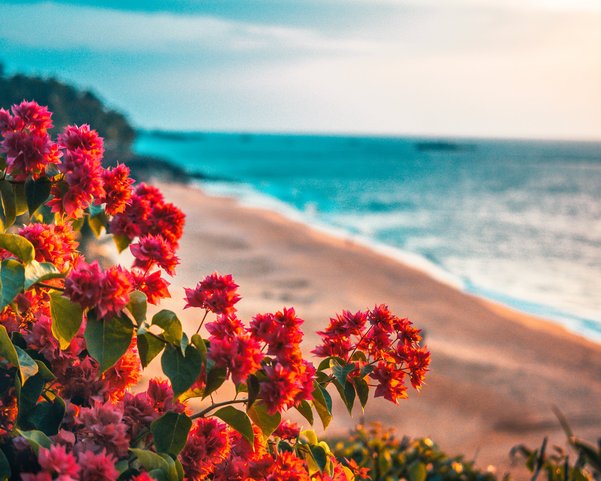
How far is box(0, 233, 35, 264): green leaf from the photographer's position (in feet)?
5.68

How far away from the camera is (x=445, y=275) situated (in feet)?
69.9

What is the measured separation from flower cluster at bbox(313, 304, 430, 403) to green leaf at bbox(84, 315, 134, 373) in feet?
2.43

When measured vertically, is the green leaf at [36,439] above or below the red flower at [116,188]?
below

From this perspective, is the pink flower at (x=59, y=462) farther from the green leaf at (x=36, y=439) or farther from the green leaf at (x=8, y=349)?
the green leaf at (x=8, y=349)

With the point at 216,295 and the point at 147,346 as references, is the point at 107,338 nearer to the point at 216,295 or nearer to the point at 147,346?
the point at 147,346

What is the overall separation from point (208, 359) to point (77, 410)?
1.67 feet

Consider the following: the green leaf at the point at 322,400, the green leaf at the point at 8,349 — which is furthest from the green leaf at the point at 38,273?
the green leaf at the point at 322,400

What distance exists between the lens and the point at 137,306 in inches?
65.3

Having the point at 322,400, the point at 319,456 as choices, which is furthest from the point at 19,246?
the point at 319,456

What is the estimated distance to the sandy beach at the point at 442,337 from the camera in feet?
27.8

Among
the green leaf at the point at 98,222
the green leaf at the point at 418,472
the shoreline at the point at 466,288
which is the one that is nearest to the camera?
the green leaf at the point at 98,222

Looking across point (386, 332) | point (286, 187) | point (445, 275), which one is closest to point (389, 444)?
point (386, 332)

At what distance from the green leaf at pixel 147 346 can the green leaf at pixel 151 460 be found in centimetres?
24

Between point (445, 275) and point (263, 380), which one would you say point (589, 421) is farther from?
point (445, 275)
